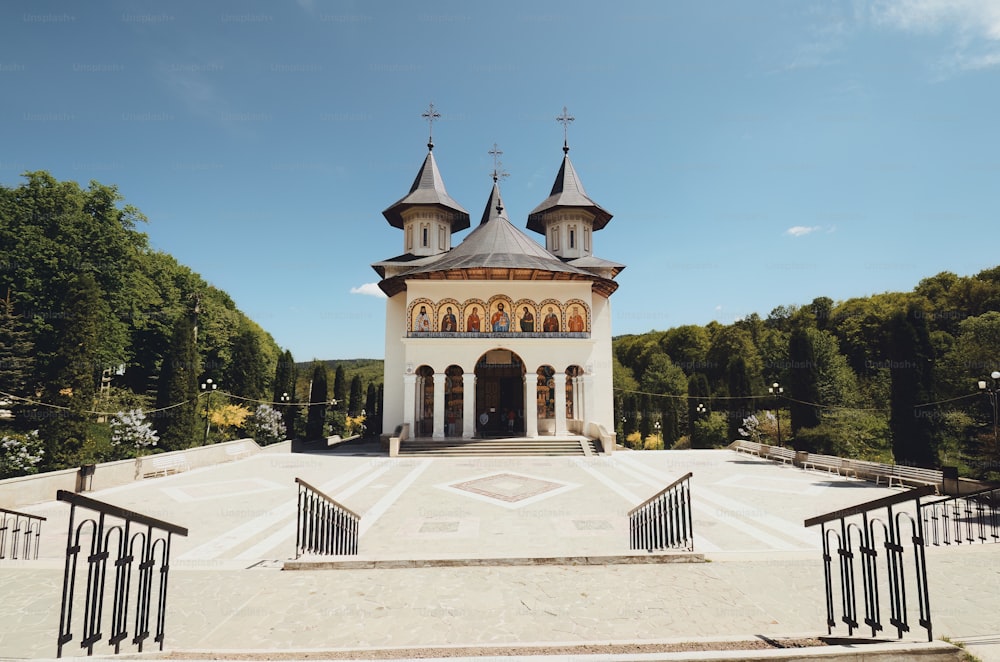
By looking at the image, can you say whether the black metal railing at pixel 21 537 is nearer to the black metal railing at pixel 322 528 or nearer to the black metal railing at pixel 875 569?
the black metal railing at pixel 322 528

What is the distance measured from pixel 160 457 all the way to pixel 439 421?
10912mm

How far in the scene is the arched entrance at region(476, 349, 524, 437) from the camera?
26.6 meters

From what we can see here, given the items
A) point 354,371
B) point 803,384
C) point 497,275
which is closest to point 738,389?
point 803,384

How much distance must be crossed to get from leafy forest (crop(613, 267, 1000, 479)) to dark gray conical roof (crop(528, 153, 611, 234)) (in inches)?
544

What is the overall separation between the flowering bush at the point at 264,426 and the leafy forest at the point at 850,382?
2784 centimetres

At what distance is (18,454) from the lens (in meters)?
14.6

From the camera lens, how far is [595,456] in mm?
20547

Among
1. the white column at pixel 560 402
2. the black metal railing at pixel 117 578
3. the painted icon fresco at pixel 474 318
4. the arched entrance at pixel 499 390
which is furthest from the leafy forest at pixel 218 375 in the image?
the black metal railing at pixel 117 578

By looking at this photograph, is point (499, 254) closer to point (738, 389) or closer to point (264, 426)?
point (264, 426)

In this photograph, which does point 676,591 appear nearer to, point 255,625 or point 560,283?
point 255,625

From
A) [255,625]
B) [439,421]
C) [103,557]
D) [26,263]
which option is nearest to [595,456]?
[439,421]

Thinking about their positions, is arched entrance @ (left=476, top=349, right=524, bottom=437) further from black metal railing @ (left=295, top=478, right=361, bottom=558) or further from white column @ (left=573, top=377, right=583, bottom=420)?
black metal railing @ (left=295, top=478, right=361, bottom=558)

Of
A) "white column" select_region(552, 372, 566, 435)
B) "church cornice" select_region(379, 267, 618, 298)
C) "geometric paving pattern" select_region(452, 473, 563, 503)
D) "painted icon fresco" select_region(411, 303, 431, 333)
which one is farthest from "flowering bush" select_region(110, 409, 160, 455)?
"white column" select_region(552, 372, 566, 435)

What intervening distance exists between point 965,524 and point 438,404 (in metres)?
18.0
